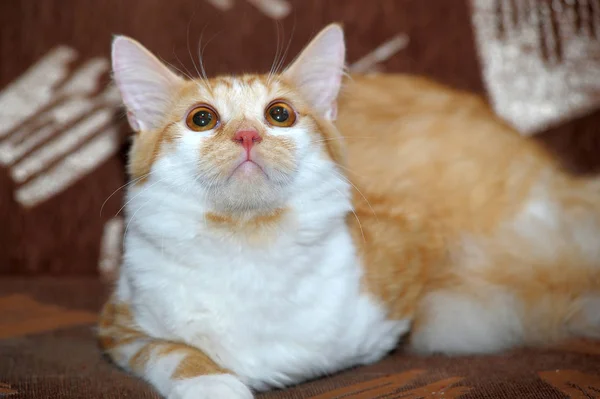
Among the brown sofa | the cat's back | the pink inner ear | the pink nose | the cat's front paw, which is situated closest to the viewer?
the cat's front paw

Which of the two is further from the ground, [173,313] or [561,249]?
[173,313]

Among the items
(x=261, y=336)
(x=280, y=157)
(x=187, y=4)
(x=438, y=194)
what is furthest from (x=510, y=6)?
(x=261, y=336)

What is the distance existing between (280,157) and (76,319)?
90 cm

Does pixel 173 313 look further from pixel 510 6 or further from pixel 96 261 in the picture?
pixel 510 6

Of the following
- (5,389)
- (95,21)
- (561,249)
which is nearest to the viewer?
(5,389)

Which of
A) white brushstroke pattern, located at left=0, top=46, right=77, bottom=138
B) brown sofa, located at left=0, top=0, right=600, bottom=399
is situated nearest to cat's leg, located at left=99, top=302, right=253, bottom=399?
brown sofa, located at left=0, top=0, right=600, bottom=399

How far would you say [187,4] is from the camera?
7.24 ft

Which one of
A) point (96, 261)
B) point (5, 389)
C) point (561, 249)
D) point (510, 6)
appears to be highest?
point (510, 6)

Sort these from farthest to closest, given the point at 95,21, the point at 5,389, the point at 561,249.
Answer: the point at 95,21
the point at 561,249
the point at 5,389

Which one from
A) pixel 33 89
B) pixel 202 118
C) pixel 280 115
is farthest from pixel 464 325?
pixel 33 89

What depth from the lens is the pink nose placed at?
3.87ft

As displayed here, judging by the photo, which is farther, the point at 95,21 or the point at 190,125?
the point at 95,21

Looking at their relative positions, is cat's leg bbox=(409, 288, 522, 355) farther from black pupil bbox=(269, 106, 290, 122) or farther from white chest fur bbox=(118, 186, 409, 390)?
black pupil bbox=(269, 106, 290, 122)

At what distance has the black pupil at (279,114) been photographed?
1313mm
